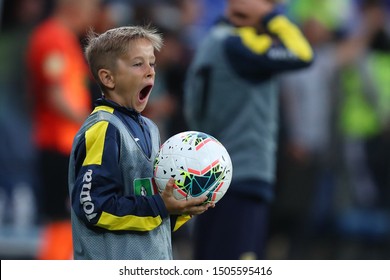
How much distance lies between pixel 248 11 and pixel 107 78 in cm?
247

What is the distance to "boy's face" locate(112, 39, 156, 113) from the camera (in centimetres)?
437

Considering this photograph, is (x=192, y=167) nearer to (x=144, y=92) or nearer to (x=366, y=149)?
(x=144, y=92)

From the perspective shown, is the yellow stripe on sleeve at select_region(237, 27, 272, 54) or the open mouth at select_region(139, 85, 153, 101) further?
the yellow stripe on sleeve at select_region(237, 27, 272, 54)

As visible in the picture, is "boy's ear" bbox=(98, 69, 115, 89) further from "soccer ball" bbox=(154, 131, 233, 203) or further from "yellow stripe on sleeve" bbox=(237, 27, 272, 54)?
"yellow stripe on sleeve" bbox=(237, 27, 272, 54)

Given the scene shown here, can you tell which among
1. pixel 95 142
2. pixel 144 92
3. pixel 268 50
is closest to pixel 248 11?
pixel 268 50

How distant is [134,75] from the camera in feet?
14.3

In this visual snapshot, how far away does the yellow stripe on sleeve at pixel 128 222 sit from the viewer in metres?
4.26

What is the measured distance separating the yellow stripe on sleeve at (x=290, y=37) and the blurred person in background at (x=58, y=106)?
2036mm

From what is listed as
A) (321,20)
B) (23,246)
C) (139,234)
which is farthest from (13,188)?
(139,234)

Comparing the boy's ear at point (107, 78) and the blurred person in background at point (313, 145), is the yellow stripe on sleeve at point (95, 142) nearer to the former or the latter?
the boy's ear at point (107, 78)

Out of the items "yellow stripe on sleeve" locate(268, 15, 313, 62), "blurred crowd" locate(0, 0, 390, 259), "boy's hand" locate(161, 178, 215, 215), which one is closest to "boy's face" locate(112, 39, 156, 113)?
"boy's hand" locate(161, 178, 215, 215)

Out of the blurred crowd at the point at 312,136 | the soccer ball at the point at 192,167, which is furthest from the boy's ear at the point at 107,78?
the blurred crowd at the point at 312,136
